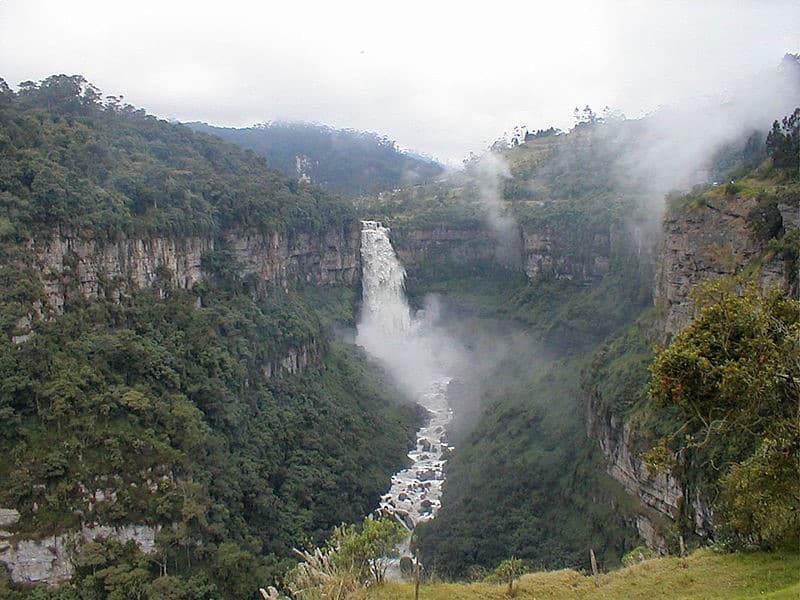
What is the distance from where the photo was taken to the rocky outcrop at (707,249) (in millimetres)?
22608

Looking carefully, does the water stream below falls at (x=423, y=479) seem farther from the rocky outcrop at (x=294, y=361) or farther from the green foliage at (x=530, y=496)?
the rocky outcrop at (x=294, y=361)

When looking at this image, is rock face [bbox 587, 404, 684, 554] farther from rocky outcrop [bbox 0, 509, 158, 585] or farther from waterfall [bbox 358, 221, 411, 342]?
waterfall [bbox 358, 221, 411, 342]

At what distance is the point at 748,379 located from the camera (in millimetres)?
10383

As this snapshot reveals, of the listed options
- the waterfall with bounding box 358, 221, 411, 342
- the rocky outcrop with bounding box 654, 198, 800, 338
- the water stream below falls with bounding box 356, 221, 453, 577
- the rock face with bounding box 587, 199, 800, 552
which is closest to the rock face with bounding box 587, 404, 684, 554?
the rock face with bounding box 587, 199, 800, 552

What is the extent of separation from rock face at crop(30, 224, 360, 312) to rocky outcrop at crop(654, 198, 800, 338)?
2268 cm

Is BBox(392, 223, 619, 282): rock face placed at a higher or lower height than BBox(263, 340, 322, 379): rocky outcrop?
higher

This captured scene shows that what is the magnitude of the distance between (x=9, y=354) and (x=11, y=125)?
11.9 meters

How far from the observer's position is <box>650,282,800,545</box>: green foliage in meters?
10.6

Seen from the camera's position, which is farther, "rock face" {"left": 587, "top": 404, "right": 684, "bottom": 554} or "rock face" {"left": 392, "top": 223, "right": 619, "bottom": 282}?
"rock face" {"left": 392, "top": 223, "right": 619, "bottom": 282}

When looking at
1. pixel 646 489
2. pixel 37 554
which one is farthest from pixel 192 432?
pixel 646 489

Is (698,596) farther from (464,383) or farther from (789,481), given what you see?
(464,383)

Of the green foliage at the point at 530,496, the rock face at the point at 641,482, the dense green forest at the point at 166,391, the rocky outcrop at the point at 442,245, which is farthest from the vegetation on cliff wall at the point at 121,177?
the rock face at the point at 641,482

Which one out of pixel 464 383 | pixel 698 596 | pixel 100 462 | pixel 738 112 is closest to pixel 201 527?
pixel 100 462

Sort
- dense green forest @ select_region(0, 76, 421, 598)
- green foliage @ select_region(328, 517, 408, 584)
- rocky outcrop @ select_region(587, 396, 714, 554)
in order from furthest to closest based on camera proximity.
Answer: dense green forest @ select_region(0, 76, 421, 598) < rocky outcrop @ select_region(587, 396, 714, 554) < green foliage @ select_region(328, 517, 408, 584)
